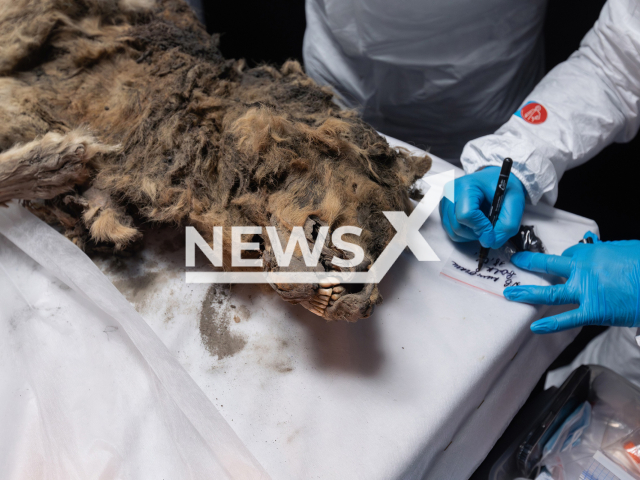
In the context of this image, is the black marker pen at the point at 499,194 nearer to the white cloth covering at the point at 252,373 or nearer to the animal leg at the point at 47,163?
the white cloth covering at the point at 252,373

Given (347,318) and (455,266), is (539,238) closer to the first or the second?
(455,266)

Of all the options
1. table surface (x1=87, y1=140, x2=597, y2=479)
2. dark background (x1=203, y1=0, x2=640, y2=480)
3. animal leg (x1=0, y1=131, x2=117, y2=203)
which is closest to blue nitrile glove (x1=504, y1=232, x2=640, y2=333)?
table surface (x1=87, y1=140, x2=597, y2=479)

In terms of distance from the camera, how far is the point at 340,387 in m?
0.82

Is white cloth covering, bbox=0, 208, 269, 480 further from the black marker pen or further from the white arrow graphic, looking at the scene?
the black marker pen

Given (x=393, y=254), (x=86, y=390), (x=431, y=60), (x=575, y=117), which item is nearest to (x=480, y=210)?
(x=393, y=254)

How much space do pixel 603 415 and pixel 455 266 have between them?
2.18 ft

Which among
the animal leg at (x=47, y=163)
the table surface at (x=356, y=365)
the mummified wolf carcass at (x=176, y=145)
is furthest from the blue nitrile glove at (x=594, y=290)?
the animal leg at (x=47, y=163)

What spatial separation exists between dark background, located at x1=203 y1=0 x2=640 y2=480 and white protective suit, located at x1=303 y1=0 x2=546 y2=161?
0.13 metres

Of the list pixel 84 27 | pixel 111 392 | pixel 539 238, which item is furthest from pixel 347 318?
pixel 84 27

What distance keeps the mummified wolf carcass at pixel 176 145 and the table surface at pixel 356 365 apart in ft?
0.57

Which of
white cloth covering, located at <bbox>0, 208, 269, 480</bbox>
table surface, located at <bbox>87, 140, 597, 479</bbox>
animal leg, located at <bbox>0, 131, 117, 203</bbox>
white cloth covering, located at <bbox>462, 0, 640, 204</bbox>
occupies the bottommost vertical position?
white cloth covering, located at <bbox>0, 208, 269, 480</bbox>

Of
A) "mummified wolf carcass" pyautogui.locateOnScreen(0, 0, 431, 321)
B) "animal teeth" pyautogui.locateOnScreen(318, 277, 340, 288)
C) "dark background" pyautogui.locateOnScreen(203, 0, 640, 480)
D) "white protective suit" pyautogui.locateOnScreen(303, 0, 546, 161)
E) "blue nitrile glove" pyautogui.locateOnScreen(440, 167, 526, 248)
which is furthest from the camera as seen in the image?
"dark background" pyautogui.locateOnScreen(203, 0, 640, 480)

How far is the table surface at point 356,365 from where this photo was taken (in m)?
0.76

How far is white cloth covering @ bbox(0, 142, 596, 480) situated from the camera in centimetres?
75
